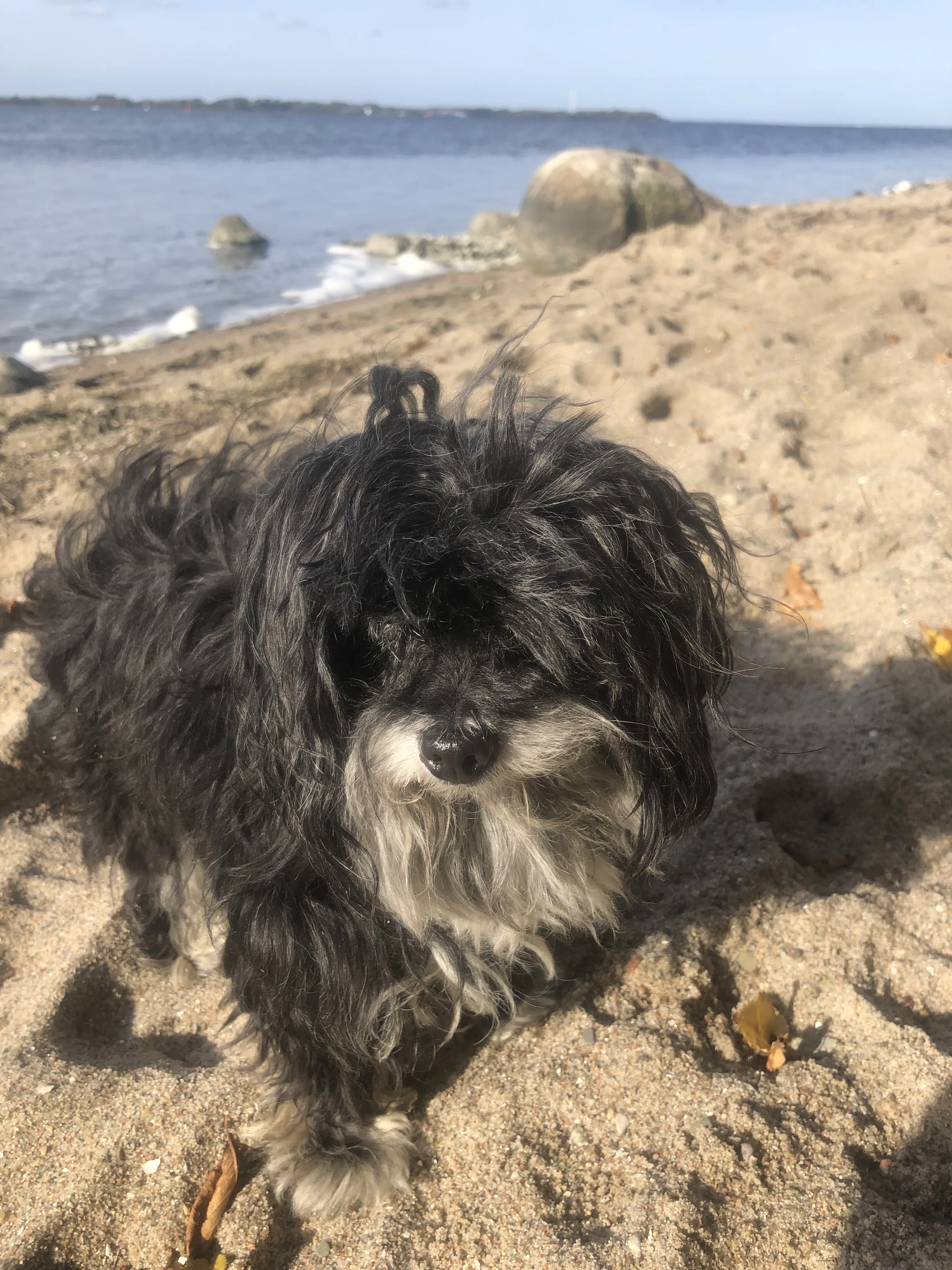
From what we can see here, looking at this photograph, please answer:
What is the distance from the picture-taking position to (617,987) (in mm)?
2635

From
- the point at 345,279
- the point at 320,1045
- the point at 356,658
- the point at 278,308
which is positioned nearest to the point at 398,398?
the point at 356,658

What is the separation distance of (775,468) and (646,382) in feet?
4.30

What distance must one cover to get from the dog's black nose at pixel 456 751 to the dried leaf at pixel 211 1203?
1.33 m

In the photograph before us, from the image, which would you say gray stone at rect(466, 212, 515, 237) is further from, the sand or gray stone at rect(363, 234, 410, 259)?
the sand

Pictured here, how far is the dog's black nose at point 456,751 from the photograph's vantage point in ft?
5.27

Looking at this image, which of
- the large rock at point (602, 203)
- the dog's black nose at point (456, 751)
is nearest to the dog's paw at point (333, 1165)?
the dog's black nose at point (456, 751)

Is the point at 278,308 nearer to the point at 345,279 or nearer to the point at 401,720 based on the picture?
the point at 345,279

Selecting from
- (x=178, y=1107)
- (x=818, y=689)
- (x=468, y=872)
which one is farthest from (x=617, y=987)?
(x=818, y=689)

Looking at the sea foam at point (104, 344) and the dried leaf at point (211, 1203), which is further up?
the sea foam at point (104, 344)

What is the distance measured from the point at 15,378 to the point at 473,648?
745 cm

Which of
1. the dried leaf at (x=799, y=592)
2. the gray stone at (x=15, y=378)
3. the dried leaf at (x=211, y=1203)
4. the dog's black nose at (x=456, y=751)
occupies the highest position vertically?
the dog's black nose at (x=456, y=751)

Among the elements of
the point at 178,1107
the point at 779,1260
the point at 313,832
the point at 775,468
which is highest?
the point at 313,832

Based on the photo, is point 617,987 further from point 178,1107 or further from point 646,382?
Result: point 646,382

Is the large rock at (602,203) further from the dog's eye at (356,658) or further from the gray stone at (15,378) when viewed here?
the dog's eye at (356,658)
